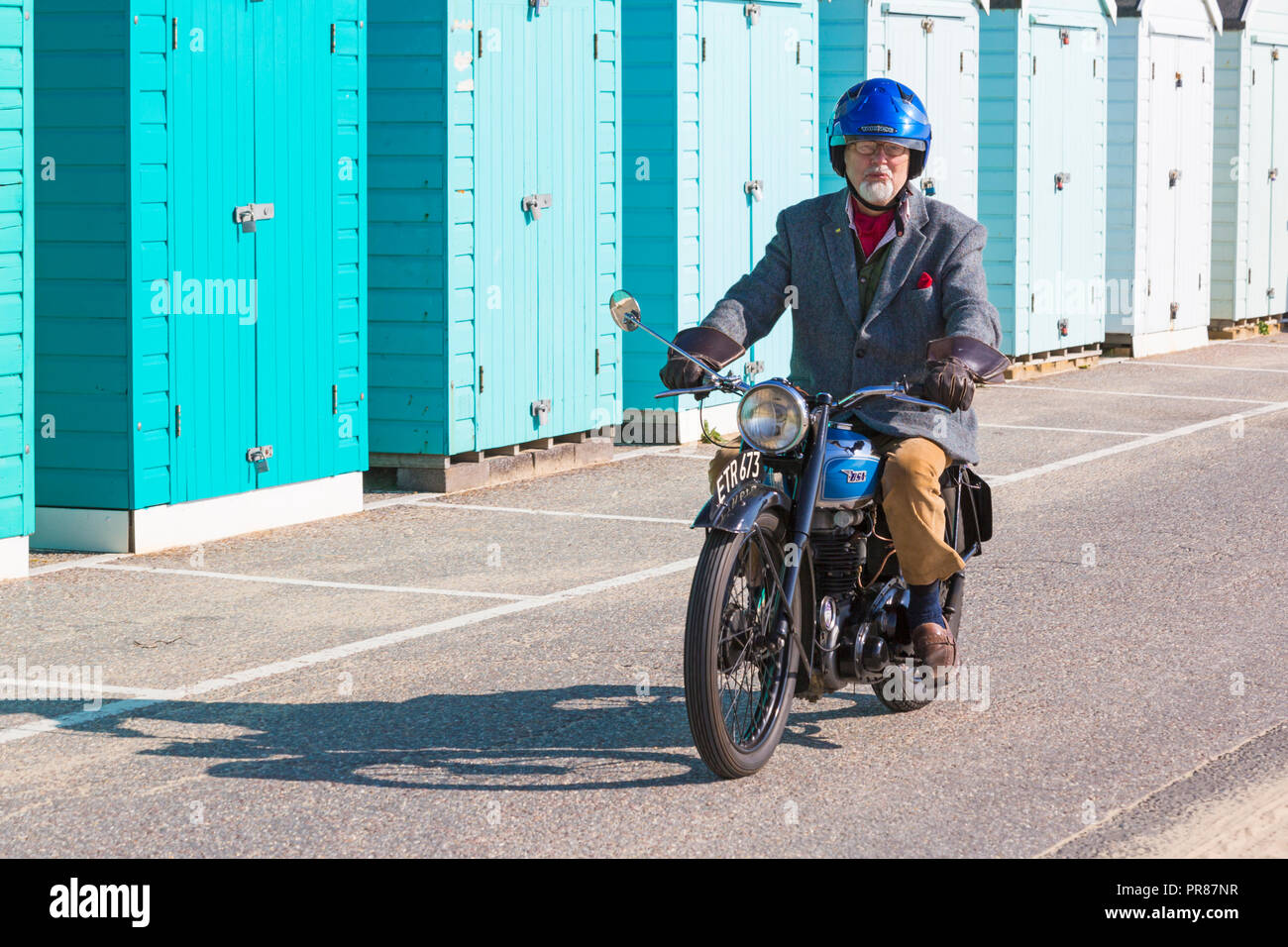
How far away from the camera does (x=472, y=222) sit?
38.4 ft

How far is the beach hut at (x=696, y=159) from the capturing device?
13750 millimetres

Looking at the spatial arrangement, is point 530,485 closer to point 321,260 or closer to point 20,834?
point 321,260

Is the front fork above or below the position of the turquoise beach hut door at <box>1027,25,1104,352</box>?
below

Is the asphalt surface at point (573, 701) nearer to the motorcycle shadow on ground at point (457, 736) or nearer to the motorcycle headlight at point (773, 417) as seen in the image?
the motorcycle shadow on ground at point (457, 736)

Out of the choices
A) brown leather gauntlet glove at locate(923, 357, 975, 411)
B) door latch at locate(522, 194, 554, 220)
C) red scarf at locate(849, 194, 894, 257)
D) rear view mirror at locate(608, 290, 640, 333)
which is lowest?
brown leather gauntlet glove at locate(923, 357, 975, 411)

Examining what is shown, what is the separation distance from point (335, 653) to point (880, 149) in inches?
108

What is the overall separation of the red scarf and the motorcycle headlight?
873 millimetres

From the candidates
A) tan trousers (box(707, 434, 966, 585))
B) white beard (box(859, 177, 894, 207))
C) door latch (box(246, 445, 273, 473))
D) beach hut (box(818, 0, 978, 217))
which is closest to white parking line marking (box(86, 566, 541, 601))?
door latch (box(246, 445, 273, 473))

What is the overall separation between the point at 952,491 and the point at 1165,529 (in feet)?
13.6

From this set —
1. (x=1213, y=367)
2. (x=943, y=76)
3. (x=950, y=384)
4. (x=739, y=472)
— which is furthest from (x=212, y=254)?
(x=1213, y=367)

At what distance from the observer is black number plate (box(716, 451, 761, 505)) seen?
562cm

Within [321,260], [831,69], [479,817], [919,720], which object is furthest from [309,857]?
[831,69]

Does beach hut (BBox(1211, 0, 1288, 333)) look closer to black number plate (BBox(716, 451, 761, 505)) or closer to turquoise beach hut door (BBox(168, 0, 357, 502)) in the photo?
turquoise beach hut door (BBox(168, 0, 357, 502))

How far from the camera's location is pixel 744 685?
5668mm
